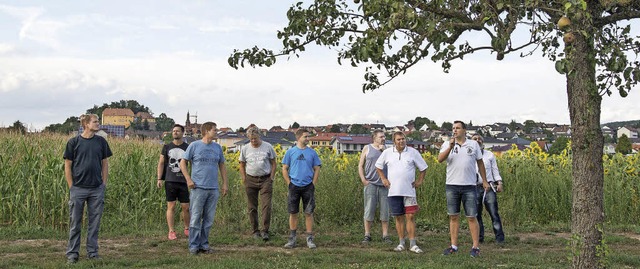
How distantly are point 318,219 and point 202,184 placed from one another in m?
3.42

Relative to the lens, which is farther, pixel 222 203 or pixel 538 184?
pixel 538 184

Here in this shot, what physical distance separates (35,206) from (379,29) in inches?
314

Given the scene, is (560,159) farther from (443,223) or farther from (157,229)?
(157,229)

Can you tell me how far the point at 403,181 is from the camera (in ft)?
28.9

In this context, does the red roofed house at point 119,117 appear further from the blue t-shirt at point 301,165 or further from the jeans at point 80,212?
the jeans at point 80,212

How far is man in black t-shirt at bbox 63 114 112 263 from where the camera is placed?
7914 millimetres

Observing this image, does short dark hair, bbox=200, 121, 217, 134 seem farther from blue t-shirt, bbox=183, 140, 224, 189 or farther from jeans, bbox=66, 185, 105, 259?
jeans, bbox=66, 185, 105, 259

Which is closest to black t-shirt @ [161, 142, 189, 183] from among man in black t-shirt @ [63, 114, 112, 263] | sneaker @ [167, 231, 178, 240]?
sneaker @ [167, 231, 178, 240]

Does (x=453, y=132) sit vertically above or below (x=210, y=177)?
above

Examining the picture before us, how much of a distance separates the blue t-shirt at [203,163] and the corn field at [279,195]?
2.24 meters

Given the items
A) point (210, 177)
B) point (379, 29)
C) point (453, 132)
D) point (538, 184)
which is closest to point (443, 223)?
point (538, 184)

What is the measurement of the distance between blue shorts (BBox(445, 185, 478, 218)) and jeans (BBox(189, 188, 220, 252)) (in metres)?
3.03

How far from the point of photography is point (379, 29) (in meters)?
5.38

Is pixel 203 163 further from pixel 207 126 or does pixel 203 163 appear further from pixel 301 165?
pixel 301 165
